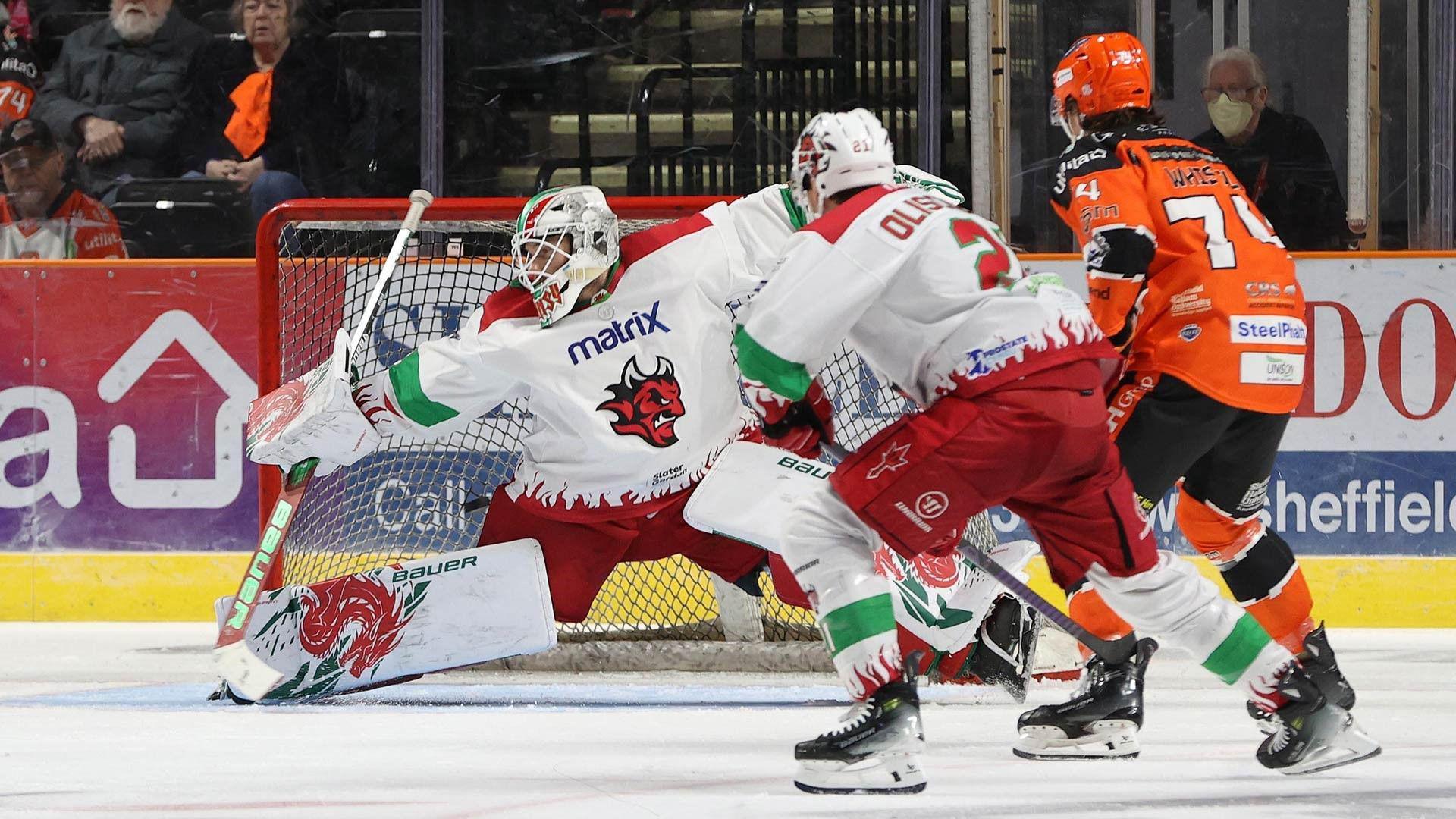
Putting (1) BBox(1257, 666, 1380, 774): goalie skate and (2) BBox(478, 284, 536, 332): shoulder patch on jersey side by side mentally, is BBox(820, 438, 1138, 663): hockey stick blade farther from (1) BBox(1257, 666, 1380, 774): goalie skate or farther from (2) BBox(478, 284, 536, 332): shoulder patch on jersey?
(2) BBox(478, 284, 536, 332): shoulder patch on jersey

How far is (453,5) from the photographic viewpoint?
5.45 m

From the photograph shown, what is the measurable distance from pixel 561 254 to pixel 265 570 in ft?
3.06

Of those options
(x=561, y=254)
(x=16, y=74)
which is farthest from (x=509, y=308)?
(x=16, y=74)

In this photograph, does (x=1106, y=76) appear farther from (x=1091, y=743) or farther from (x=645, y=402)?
(x=1091, y=743)

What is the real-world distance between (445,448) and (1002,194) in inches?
71.9

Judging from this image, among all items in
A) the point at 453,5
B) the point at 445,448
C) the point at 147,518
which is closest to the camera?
the point at 445,448

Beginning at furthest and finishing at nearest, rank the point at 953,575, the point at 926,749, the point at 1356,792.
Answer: the point at 953,575
the point at 926,749
the point at 1356,792

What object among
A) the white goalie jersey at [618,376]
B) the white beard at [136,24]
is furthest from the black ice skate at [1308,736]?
the white beard at [136,24]

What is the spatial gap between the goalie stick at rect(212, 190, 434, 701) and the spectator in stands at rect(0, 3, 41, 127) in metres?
2.60

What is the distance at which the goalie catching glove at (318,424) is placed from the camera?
11.0 ft

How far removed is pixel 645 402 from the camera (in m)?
3.34

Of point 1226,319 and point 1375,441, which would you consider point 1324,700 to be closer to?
point 1226,319

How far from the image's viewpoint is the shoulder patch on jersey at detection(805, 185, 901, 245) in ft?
7.74

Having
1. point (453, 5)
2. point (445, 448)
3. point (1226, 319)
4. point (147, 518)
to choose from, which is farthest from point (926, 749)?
point (453, 5)
